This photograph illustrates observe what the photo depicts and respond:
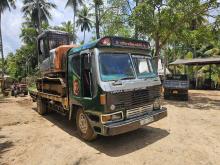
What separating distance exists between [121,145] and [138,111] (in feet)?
3.47

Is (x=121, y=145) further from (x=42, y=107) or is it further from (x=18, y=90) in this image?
(x=18, y=90)

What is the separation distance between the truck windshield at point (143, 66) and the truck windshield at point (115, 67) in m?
0.25

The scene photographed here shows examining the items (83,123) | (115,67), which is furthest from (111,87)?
(83,123)

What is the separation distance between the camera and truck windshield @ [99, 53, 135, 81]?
221 inches

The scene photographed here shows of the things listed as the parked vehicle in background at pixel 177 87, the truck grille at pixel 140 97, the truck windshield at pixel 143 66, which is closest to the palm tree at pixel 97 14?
the parked vehicle in background at pixel 177 87

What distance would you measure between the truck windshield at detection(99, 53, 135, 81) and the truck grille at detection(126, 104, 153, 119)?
2.96ft

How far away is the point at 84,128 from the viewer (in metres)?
6.38

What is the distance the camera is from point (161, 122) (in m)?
8.34

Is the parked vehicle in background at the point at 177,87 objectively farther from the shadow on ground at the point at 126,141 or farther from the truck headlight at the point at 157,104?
the truck headlight at the point at 157,104

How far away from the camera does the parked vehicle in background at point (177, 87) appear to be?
14.1 metres

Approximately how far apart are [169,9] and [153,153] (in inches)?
429

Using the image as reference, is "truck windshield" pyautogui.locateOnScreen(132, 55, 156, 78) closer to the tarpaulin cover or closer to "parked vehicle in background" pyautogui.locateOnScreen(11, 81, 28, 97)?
the tarpaulin cover

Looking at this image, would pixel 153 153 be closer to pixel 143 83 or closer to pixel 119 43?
pixel 143 83

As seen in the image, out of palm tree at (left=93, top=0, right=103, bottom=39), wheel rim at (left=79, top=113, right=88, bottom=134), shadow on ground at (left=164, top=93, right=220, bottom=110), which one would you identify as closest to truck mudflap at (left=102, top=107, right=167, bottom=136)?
wheel rim at (left=79, top=113, right=88, bottom=134)
